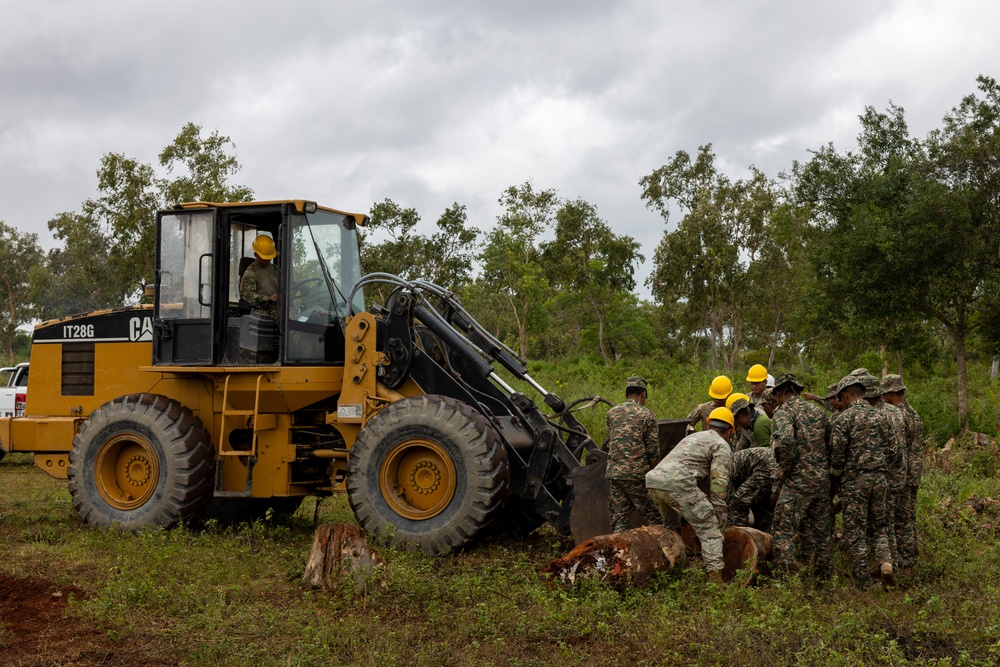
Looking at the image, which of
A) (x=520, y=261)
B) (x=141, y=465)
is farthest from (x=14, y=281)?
(x=141, y=465)

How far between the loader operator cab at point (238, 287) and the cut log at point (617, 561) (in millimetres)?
3659

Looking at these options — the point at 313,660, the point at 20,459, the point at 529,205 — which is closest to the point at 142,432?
the point at 313,660

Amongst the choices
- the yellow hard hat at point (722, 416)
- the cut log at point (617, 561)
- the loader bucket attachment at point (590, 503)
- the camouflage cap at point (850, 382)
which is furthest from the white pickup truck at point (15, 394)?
the camouflage cap at point (850, 382)

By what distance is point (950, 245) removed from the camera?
62.0 feet

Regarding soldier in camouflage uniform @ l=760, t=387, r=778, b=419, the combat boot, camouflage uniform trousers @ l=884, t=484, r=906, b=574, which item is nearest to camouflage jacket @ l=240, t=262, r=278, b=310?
soldier in camouflage uniform @ l=760, t=387, r=778, b=419

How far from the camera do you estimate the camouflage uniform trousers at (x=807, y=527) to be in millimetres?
8039

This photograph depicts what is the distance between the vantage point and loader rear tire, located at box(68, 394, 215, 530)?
9.77 meters

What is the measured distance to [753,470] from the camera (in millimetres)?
8906

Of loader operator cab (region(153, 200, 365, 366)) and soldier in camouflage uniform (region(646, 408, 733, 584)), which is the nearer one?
soldier in camouflage uniform (region(646, 408, 733, 584))

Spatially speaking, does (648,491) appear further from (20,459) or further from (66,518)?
(20,459)

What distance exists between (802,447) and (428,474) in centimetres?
335

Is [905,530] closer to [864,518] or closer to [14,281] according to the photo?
[864,518]

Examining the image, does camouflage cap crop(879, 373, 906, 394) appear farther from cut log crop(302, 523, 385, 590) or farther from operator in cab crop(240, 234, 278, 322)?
operator in cab crop(240, 234, 278, 322)

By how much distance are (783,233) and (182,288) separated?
22835 mm
